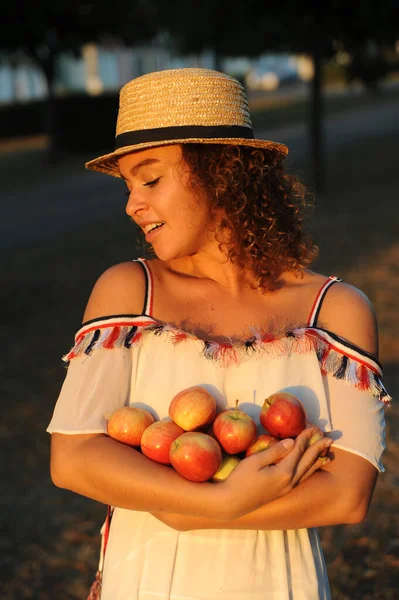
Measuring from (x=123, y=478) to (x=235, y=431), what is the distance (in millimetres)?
278

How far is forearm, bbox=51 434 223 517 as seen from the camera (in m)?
1.96

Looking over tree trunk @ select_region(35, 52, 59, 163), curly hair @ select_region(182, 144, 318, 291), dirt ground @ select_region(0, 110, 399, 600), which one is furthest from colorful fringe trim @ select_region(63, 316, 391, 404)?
tree trunk @ select_region(35, 52, 59, 163)

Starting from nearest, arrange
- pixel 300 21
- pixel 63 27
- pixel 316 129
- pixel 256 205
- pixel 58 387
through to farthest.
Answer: pixel 256 205 < pixel 58 387 < pixel 300 21 < pixel 316 129 < pixel 63 27

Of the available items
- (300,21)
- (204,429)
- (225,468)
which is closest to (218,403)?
(204,429)

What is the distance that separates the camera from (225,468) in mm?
2039

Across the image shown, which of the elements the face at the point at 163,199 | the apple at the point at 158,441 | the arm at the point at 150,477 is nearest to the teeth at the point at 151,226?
the face at the point at 163,199

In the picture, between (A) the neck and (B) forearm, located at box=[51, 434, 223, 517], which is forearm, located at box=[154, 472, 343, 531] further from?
(A) the neck

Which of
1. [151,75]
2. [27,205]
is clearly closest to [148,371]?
[151,75]

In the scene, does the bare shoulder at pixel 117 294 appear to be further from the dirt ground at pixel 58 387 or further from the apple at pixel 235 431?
the dirt ground at pixel 58 387

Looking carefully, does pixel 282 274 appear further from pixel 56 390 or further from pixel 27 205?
pixel 27 205

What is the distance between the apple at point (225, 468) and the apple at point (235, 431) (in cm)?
2

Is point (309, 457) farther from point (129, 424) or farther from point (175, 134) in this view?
point (175, 134)

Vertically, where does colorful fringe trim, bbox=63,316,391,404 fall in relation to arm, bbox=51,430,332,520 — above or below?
above

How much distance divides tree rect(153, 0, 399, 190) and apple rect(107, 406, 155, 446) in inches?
502
